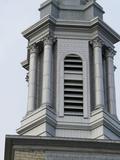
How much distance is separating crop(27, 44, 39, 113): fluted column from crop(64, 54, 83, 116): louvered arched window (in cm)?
141

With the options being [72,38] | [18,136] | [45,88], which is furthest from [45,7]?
[18,136]

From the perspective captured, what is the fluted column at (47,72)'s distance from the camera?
30.2 m

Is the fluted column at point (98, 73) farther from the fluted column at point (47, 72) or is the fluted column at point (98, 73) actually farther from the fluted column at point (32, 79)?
the fluted column at point (32, 79)

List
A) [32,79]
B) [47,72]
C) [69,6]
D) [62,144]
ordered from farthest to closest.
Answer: [69,6]
[32,79]
[47,72]
[62,144]

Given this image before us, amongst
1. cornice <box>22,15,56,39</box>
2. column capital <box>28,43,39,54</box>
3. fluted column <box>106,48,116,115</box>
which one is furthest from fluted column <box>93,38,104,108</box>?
column capital <box>28,43,39,54</box>

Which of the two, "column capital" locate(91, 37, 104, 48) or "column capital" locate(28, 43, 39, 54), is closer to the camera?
"column capital" locate(91, 37, 104, 48)

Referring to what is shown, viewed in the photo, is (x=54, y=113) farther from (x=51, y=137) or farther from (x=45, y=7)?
(x=45, y=7)

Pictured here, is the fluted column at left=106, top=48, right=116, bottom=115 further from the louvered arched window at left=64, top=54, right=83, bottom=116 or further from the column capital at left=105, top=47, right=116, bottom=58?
the louvered arched window at left=64, top=54, right=83, bottom=116

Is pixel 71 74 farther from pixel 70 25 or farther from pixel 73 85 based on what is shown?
pixel 70 25

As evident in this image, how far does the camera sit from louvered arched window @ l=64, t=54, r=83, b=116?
99.3ft

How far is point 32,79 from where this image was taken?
3158cm

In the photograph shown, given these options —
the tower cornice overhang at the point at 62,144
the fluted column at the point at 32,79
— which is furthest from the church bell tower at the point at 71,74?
the tower cornice overhang at the point at 62,144

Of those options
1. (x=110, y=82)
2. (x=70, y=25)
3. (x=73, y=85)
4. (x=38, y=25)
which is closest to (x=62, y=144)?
(x=73, y=85)

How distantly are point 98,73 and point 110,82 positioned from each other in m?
0.93
